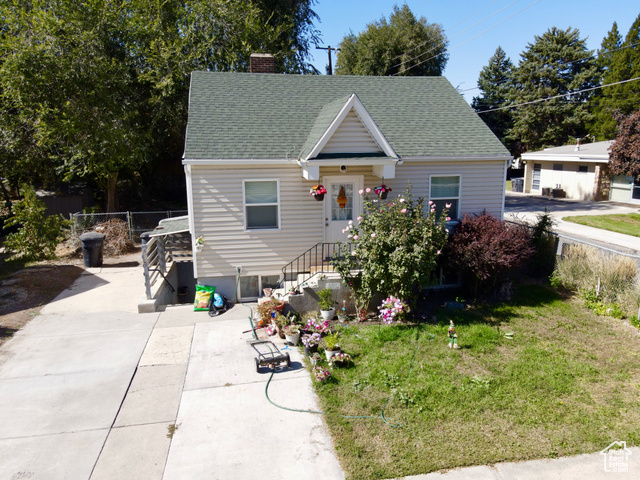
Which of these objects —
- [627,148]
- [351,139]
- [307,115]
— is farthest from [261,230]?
[627,148]

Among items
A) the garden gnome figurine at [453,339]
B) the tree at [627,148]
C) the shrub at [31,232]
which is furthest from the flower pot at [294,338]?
the tree at [627,148]

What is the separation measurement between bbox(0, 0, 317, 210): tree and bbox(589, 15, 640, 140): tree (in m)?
28.3

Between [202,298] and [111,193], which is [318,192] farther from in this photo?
[111,193]

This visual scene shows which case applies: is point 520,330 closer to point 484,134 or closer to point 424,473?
point 424,473

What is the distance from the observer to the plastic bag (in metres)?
10.9

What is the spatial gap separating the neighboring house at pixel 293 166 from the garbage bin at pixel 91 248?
205 inches

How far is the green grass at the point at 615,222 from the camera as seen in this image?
19.0 meters

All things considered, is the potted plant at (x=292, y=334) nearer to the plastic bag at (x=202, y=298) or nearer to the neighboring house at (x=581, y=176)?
the plastic bag at (x=202, y=298)

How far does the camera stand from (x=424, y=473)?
546cm

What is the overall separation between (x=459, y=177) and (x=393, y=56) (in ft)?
83.3

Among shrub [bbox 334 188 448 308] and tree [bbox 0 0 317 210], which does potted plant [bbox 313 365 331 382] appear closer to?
shrub [bbox 334 188 448 308]

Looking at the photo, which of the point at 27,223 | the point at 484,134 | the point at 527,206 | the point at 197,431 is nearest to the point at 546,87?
the point at 527,206

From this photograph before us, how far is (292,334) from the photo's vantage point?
880 cm

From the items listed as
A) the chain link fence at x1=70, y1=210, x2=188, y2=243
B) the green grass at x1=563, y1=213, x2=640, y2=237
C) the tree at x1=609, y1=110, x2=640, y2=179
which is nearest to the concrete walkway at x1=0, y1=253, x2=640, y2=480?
the chain link fence at x1=70, y1=210, x2=188, y2=243
